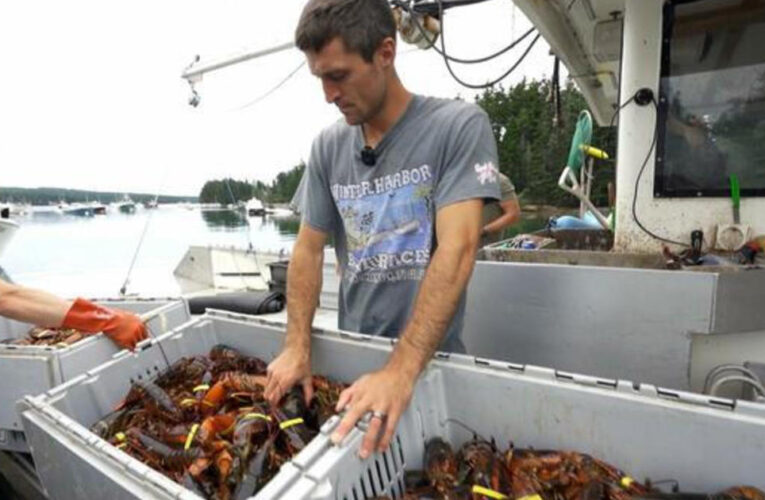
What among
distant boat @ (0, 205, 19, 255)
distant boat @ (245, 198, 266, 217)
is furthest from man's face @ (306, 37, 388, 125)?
distant boat @ (245, 198, 266, 217)

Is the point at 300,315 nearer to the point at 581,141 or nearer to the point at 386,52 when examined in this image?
the point at 386,52

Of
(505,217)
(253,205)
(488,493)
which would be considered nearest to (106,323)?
(488,493)

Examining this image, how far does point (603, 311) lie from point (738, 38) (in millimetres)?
1818

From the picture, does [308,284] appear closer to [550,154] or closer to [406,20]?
[406,20]

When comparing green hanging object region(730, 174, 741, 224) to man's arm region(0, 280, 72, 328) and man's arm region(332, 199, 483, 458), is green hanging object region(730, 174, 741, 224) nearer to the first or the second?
man's arm region(332, 199, 483, 458)

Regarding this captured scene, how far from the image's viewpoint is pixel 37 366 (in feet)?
7.06

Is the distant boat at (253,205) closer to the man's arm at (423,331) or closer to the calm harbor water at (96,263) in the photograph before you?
the calm harbor water at (96,263)

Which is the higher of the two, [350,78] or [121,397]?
[350,78]

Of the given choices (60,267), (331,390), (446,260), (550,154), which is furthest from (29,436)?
(550,154)

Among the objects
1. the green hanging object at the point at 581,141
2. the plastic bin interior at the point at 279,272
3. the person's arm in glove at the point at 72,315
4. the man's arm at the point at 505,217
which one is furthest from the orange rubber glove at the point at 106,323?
the green hanging object at the point at 581,141

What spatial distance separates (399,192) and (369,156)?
0.19 metres

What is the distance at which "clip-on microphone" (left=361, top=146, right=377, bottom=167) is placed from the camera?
5.41 ft

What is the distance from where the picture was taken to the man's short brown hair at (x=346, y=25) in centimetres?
138

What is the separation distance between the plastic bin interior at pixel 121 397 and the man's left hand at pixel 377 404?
0.10 m
